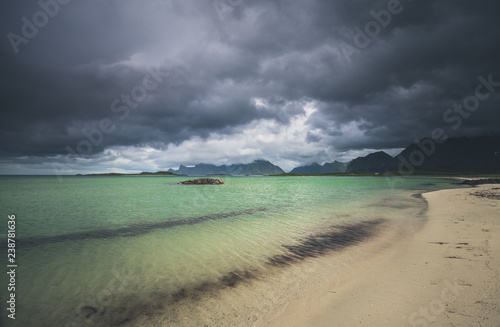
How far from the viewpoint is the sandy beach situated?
20.2 ft

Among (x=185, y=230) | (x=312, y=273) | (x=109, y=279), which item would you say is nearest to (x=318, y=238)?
(x=312, y=273)

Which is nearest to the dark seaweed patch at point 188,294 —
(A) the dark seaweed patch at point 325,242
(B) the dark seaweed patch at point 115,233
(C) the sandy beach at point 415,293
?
(A) the dark seaweed patch at point 325,242

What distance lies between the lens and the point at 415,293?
7.47 meters

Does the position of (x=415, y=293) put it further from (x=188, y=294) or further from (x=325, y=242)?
(x=188, y=294)

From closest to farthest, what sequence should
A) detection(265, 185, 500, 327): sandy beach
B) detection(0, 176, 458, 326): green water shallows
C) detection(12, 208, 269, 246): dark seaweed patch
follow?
detection(265, 185, 500, 327): sandy beach, detection(0, 176, 458, 326): green water shallows, detection(12, 208, 269, 246): dark seaweed patch

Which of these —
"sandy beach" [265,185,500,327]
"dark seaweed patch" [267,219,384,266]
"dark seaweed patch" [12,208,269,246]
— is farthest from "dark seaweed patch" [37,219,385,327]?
"dark seaweed patch" [12,208,269,246]

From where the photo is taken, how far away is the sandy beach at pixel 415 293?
6148 mm

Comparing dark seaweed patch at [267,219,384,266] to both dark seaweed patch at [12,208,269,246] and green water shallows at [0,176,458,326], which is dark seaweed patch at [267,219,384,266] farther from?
dark seaweed patch at [12,208,269,246]

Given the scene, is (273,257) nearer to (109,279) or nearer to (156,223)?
(109,279)

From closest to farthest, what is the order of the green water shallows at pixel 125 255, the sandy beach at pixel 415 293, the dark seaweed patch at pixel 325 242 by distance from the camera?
the sandy beach at pixel 415 293, the green water shallows at pixel 125 255, the dark seaweed patch at pixel 325 242

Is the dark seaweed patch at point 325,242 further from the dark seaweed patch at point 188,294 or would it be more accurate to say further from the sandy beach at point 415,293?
the sandy beach at point 415,293

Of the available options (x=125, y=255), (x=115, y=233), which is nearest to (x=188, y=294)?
(x=125, y=255)

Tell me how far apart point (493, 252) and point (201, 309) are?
48.9 feet

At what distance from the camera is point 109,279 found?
994 centimetres
